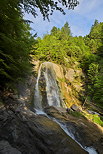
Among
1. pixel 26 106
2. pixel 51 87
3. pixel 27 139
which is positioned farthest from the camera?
pixel 51 87

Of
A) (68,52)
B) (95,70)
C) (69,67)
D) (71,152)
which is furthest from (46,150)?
(68,52)

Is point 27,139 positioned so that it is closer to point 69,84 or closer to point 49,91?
point 49,91

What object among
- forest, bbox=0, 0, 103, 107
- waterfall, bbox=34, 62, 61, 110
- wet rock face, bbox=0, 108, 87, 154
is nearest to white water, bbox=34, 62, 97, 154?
waterfall, bbox=34, 62, 61, 110

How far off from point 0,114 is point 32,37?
786 centimetres

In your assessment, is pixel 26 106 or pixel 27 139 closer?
pixel 27 139

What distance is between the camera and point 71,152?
381 cm

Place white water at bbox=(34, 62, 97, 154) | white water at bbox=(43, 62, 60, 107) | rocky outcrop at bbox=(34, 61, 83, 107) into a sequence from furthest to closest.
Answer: rocky outcrop at bbox=(34, 61, 83, 107) → white water at bbox=(43, 62, 60, 107) → white water at bbox=(34, 62, 97, 154)

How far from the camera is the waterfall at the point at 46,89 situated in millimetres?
10859

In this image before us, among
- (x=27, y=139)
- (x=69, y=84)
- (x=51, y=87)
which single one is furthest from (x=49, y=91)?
(x=27, y=139)

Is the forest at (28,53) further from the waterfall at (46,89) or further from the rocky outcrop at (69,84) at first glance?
the waterfall at (46,89)

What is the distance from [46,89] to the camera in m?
12.2

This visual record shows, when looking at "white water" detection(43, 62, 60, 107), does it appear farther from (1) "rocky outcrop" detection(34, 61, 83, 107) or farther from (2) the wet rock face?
(2) the wet rock face

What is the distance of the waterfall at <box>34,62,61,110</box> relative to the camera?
1086cm

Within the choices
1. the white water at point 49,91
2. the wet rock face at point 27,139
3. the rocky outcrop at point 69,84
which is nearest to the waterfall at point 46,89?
the white water at point 49,91
